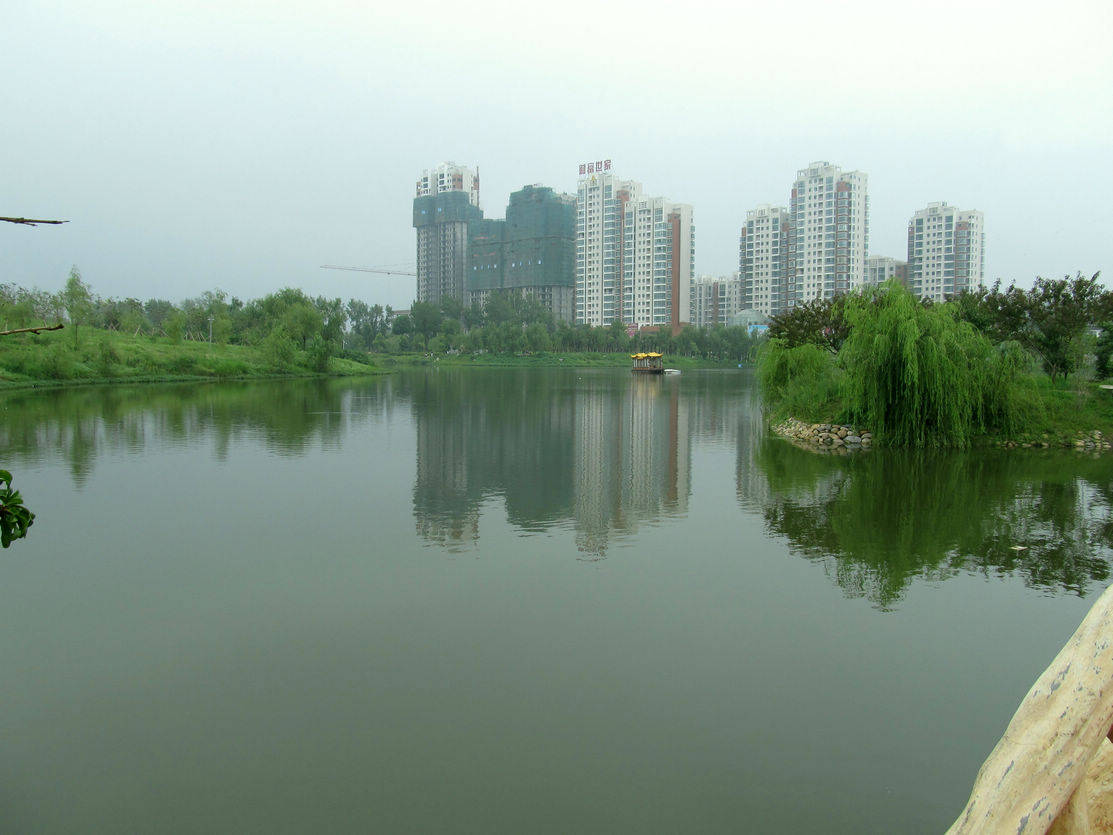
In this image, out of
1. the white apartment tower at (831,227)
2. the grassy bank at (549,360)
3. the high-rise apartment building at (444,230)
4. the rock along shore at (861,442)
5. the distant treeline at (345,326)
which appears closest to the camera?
the rock along shore at (861,442)

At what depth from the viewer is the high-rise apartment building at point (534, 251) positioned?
9119 cm

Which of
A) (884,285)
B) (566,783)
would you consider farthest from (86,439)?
(884,285)

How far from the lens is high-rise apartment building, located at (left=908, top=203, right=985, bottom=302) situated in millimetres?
68688

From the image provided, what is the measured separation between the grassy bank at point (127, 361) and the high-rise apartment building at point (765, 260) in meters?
47.3

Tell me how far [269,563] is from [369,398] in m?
20.9

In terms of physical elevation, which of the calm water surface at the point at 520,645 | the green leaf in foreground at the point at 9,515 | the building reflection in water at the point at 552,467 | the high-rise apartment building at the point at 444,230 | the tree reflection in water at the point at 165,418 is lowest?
the calm water surface at the point at 520,645

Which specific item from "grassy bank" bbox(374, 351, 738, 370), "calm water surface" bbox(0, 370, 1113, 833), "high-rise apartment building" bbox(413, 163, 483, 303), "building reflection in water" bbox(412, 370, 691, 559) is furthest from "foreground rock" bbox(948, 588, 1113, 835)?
"high-rise apartment building" bbox(413, 163, 483, 303)

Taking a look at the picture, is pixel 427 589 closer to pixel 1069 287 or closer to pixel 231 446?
pixel 231 446

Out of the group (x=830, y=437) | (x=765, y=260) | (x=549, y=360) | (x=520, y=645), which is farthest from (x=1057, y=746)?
(x=765, y=260)

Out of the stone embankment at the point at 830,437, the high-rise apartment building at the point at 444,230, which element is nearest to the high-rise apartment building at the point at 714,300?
the high-rise apartment building at the point at 444,230

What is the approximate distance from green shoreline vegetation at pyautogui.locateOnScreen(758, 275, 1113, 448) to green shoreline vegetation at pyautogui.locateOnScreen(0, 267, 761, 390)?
7.48 m

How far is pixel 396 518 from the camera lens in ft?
29.0

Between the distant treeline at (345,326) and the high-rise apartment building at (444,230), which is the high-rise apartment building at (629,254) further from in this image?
the high-rise apartment building at (444,230)

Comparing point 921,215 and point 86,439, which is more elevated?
point 921,215
